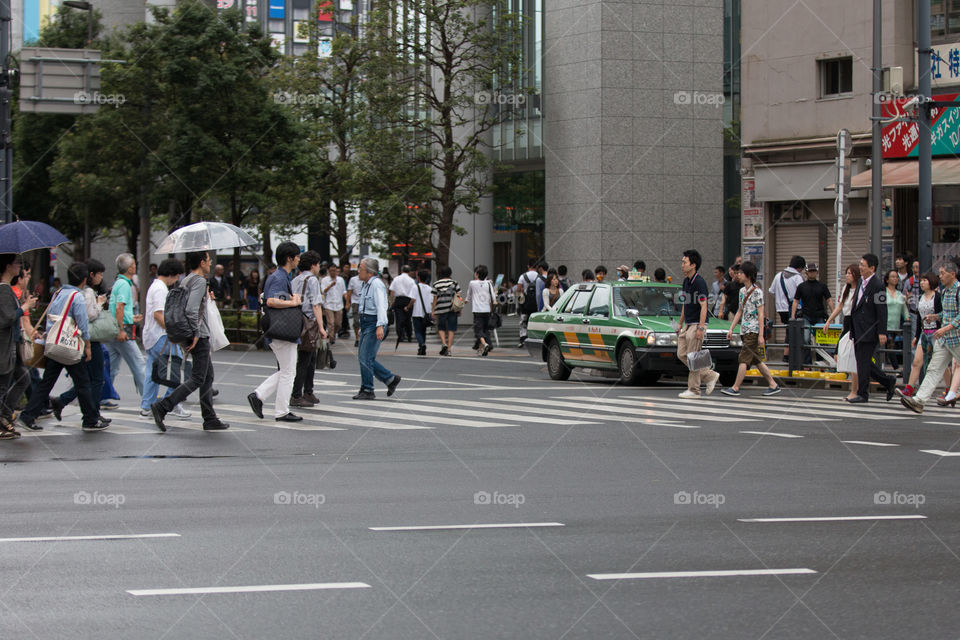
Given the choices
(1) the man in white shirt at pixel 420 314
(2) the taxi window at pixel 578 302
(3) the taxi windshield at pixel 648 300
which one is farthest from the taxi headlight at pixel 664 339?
(1) the man in white shirt at pixel 420 314

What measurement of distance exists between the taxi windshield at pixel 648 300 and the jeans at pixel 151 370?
299 inches

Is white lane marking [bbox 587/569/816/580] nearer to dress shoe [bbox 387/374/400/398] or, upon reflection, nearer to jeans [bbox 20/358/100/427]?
jeans [bbox 20/358/100/427]

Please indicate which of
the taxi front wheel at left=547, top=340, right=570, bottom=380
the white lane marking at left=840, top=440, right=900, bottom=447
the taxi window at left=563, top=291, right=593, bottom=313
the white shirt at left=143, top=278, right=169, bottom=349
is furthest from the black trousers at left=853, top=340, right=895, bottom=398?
the white shirt at left=143, top=278, right=169, bottom=349

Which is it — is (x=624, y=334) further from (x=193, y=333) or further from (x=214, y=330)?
(x=193, y=333)

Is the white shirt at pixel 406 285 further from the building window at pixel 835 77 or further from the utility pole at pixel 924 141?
the utility pole at pixel 924 141

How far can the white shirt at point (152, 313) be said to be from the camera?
1458 centimetres

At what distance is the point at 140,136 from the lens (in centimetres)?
3456

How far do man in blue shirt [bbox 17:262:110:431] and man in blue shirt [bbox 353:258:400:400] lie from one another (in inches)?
154

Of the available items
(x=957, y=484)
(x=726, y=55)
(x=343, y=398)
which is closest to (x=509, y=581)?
(x=957, y=484)

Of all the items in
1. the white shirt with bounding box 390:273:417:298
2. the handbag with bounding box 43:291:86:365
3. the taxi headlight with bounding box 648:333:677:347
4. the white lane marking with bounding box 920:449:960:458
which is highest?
the white shirt with bounding box 390:273:417:298

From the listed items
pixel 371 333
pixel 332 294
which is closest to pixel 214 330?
pixel 371 333

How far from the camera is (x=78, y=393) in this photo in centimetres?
1366

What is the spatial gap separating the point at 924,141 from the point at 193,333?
1273 centimetres

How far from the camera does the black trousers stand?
1647cm
